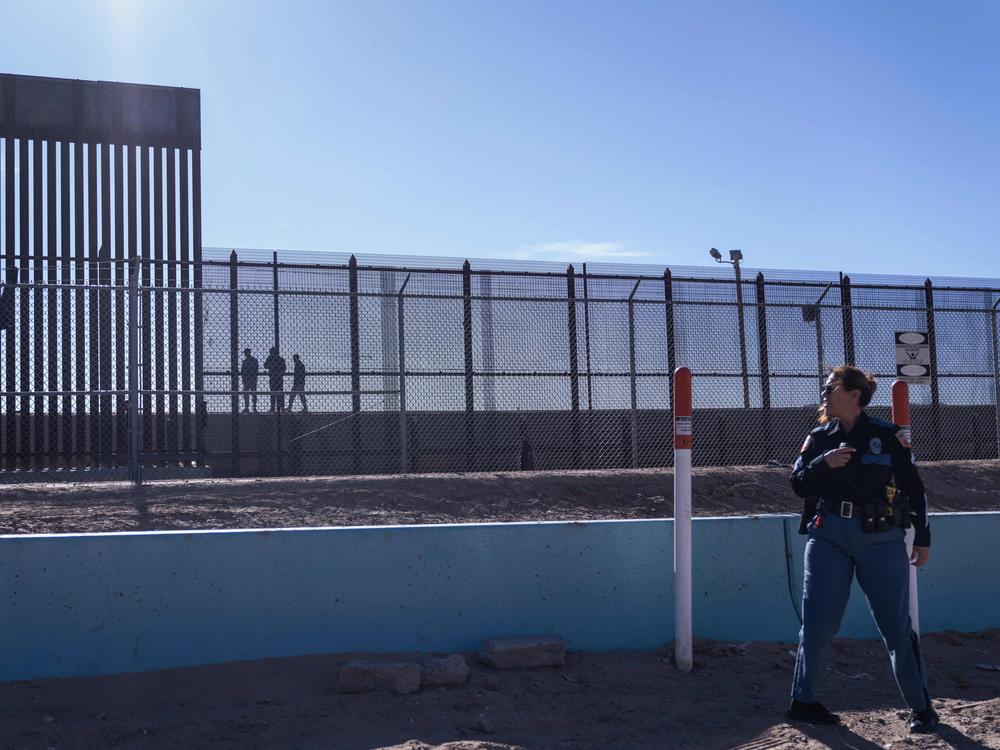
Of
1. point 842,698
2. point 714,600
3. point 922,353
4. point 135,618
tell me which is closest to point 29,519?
point 135,618

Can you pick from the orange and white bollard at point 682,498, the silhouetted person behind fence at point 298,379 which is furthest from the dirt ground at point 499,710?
the silhouetted person behind fence at point 298,379

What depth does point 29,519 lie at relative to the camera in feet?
25.3

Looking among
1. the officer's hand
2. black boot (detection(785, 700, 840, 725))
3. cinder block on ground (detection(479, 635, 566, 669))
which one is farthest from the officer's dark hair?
cinder block on ground (detection(479, 635, 566, 669))

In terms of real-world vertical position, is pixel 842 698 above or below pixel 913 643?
below

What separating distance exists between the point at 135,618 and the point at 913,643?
3575 mm

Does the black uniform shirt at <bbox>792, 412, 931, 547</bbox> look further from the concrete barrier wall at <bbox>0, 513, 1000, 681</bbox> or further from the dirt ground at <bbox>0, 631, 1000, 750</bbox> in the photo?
the concrete barrier wall at <bbox>0, 513, 1000, 681</bbox>

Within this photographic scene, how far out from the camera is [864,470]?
4.18 metres

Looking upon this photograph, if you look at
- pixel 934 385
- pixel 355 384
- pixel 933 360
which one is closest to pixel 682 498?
pixel 355 384

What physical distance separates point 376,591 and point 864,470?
2494 millimetres

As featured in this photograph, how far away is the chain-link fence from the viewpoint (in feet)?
34.9

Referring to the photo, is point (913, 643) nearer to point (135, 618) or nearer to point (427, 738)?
point (427, 738)

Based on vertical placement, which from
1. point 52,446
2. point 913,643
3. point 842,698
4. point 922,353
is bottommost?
point 842,698

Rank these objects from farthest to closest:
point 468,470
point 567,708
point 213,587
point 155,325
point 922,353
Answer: point 922,353
point 468,470
point 155,325
point 213,587
point 567,708

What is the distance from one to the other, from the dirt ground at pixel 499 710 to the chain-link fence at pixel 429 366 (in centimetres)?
507
